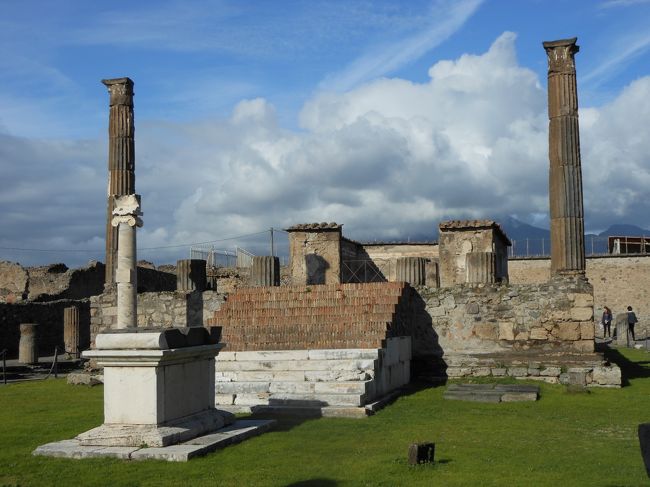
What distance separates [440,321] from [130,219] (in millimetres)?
6655

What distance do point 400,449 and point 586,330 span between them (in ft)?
25.9

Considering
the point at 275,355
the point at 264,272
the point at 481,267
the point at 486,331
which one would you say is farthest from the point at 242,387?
the point at 481,267

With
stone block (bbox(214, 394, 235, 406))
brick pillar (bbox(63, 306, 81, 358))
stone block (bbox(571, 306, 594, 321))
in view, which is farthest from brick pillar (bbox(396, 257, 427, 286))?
brick pillar (bbox(63, 306, 81, 358))

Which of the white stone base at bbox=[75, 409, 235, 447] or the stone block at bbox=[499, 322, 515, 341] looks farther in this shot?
the stone block at bbox=[499, 322, 515, 341]

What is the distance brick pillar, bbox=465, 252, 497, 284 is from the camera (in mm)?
16562

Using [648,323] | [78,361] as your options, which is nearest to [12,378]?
[78,361]

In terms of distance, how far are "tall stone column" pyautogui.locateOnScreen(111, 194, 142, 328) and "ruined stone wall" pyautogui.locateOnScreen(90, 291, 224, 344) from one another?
3.47 m

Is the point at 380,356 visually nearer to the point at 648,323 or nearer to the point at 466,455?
the point at 466,455

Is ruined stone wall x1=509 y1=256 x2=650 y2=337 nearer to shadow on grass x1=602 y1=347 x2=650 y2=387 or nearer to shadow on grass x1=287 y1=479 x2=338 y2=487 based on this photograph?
→ shadow on grass x1=602 y1=347 x2=650 y2=387

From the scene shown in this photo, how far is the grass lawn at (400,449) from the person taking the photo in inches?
271

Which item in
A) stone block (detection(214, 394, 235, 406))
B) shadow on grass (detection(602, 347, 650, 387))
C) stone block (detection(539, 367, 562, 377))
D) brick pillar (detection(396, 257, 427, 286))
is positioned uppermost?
brick pillar (detection(396, 257, 427, 286))

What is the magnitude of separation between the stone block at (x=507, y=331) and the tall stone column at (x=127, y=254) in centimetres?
713

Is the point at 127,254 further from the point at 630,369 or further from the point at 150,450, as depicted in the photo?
the point at 630,369

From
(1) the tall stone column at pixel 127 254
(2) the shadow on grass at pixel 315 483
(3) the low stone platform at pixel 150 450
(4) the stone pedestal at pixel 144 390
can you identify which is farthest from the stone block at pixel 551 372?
(2) the shadow on grass at pixel 315 483
